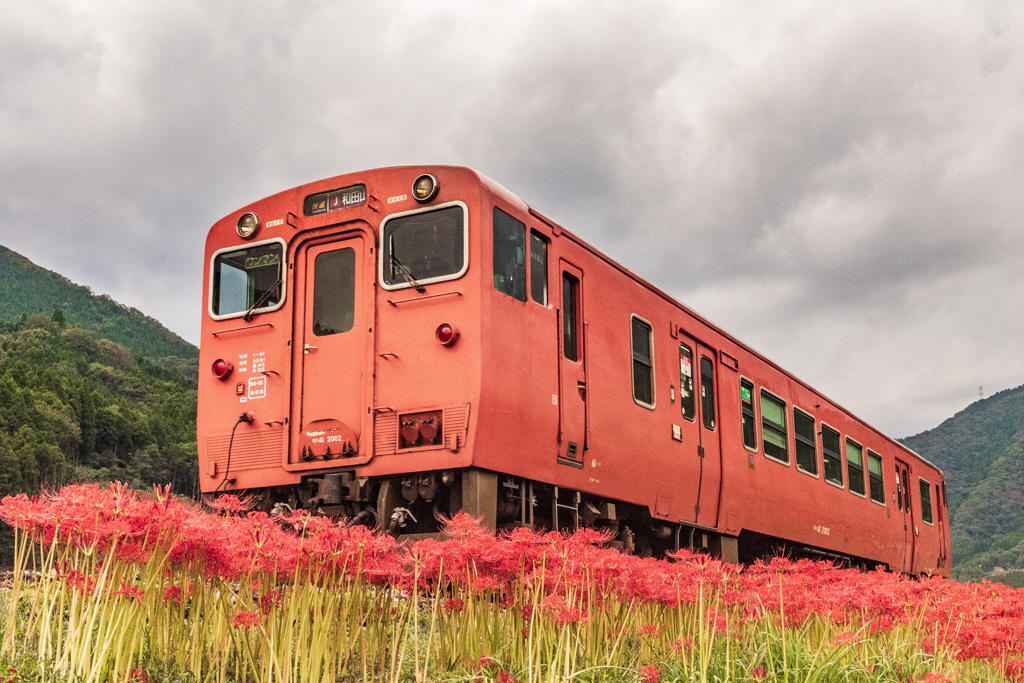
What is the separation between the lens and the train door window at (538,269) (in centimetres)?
696

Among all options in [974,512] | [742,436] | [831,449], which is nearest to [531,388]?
[742,436]

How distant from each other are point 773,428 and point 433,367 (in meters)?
6.47

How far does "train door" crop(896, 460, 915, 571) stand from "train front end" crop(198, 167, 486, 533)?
41.2 ft

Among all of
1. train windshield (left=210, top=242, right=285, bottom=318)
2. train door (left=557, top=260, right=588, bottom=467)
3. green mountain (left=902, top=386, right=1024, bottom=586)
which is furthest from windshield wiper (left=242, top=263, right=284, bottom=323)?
green mountain (left=902, top=386, right=1024, bottom=586)

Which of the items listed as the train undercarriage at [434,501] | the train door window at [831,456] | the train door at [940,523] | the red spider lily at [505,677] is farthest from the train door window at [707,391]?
the train door at [940,523]

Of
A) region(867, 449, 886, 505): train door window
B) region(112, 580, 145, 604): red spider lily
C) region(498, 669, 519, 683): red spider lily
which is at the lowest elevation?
region(498, 669, 519, 683): red spider lily

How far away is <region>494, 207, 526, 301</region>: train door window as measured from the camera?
667 centimetres

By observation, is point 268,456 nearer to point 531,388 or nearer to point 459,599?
point 531,388

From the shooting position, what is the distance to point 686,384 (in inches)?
369

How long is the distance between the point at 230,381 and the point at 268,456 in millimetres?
745

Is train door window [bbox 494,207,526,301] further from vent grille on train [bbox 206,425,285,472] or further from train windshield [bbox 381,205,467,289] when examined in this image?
vent grille on train [bbox 206,425,285,472]

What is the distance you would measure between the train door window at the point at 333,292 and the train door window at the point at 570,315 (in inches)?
Result: 62.7

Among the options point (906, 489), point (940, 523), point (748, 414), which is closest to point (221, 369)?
point (748, 414)

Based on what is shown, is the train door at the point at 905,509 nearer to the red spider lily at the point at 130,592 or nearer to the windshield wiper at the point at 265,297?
the windshield wiper at the point at 265,297
